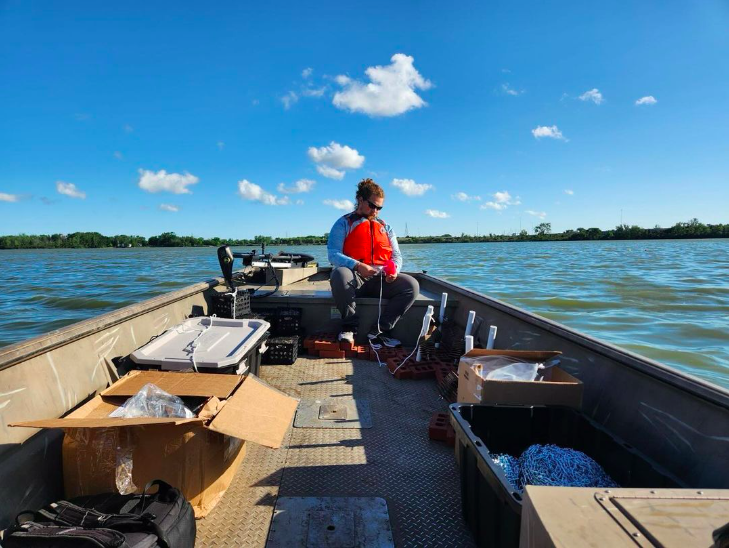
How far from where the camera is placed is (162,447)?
156cm

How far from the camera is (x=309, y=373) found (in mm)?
A: 3301

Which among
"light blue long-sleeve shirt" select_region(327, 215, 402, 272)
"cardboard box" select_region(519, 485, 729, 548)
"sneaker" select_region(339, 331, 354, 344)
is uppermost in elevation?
"light blue long-sleeve shirt" select_region(327, 215, 402, 272)

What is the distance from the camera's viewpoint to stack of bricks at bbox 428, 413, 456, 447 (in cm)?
222

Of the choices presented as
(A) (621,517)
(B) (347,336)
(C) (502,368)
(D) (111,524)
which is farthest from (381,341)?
(A) (621,517)

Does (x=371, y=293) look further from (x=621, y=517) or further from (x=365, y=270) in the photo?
(x=621, y=517)

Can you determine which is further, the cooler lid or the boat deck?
the cooler lid

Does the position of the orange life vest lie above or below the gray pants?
above

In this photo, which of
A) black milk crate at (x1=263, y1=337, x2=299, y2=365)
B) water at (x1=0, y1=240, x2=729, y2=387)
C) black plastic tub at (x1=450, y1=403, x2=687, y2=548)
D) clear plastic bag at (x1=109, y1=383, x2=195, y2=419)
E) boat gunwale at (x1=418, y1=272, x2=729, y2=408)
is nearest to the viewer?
black plastic tub at (x1=450, y1=403, x2=687, y2=548)

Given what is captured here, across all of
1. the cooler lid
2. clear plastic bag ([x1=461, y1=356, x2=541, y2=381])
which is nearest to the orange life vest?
the cooler lid

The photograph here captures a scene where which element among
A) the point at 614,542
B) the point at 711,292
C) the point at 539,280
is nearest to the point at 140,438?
the point at 614,542

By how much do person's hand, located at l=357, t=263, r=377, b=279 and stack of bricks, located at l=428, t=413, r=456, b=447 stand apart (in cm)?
168

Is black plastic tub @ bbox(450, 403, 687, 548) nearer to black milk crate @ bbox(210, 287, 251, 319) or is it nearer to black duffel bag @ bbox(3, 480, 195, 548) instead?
black duffel bag @ bbox(3, 480, 195, 548)

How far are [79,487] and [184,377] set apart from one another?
63 cm

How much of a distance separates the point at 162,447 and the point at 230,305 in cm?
211
